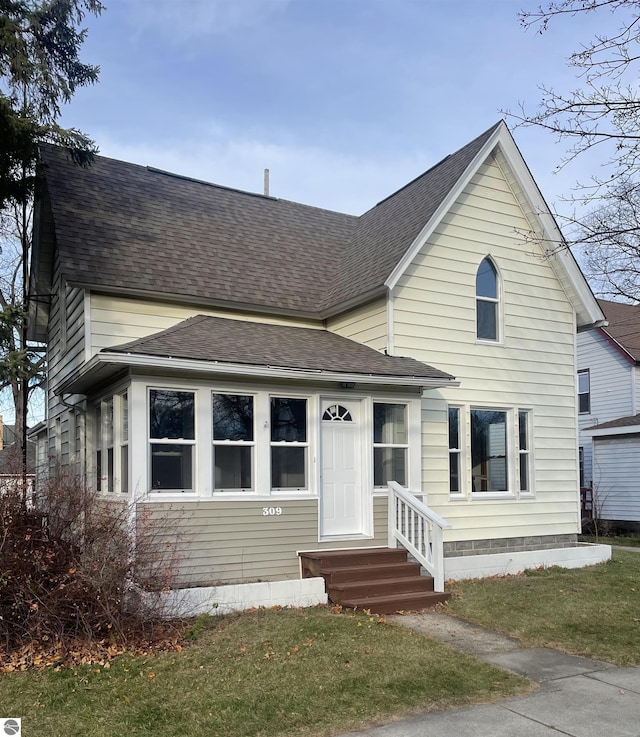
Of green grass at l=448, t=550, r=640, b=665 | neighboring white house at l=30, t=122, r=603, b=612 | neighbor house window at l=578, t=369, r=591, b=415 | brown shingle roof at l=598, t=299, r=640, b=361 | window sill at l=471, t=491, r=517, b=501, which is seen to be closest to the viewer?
green grass at l=448, t=550, r=640, b=665

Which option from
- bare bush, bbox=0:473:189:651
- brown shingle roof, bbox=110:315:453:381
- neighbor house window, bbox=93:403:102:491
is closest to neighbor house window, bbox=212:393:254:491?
brown shingle roof, bbox=110:315:453:381

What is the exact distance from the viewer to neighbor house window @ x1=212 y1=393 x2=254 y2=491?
994 centimetres

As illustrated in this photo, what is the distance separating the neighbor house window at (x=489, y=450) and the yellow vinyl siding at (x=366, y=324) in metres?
2.43

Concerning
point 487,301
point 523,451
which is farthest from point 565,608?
point 487,301

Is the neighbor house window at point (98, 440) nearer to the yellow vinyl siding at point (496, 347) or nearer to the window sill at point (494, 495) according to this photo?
the yellow vinyl siding at point (496, 347)

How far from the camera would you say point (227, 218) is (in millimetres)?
14766

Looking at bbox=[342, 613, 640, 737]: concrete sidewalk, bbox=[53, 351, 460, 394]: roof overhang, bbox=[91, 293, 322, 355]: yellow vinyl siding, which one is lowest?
bbox=[342, 613, 640, 737]: concrete sidewalk

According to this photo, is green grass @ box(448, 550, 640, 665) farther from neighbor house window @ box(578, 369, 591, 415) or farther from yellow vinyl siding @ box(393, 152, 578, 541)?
neighbor house window @ box(578, 369, 591, 415)

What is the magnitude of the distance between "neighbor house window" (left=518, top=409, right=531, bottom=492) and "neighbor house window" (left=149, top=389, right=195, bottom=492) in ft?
22.9

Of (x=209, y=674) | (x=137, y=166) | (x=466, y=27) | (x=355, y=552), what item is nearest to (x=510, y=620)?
(x=355, y=552)

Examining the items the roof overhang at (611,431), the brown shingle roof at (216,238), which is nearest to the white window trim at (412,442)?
the brown shingle roof at (216,238)

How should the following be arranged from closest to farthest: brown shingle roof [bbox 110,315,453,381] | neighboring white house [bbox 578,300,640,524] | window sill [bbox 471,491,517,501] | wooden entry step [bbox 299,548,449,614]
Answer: wooden entry step [bbox 299,548,449,614] → brown shingle roof [bbox 110,315,453,381] → window sill [bbox 471,491,517,501] → neighboring white house [bbox 578,300,640,524]

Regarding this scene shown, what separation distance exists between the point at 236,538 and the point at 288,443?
5.29 ft

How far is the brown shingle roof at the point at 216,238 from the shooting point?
11922 millimetres
